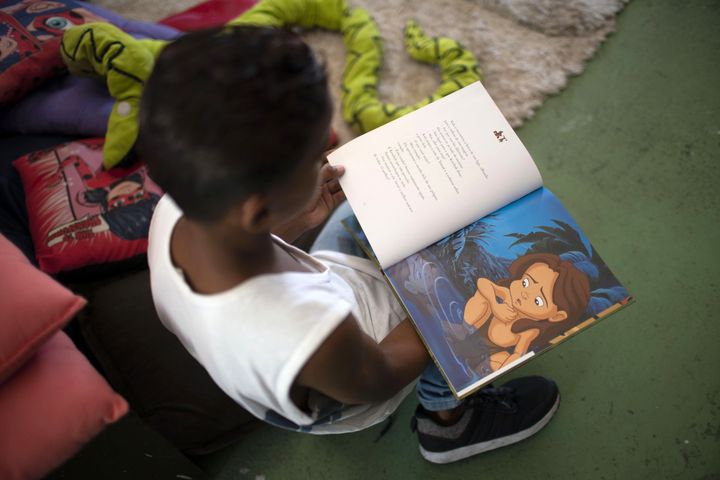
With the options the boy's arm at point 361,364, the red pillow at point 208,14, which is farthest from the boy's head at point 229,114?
the red pillow at point 208,14

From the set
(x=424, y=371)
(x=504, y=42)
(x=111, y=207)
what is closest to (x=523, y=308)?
(x=424, y=371)

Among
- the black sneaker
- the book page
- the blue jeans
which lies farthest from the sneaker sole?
the book page

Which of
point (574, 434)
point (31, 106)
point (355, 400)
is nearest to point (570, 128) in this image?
point (574, 434)

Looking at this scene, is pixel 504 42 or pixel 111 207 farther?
pixel 504 42

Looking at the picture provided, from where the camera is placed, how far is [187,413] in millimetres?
780

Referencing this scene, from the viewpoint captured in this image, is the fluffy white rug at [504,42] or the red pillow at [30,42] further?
the fluffy white rug at [504,42]

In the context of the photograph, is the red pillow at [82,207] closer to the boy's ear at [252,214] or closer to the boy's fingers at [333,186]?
the boy's fingers at [333,186]

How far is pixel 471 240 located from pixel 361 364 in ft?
0.92

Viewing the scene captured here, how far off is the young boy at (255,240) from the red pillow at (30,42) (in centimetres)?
75

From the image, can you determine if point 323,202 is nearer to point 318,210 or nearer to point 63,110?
point 318,210

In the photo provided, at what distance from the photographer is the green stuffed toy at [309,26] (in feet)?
3.12

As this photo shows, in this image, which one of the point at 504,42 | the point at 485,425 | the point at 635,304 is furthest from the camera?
the point at 504,42

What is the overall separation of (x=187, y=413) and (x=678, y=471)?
91cm

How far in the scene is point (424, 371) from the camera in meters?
0.72
